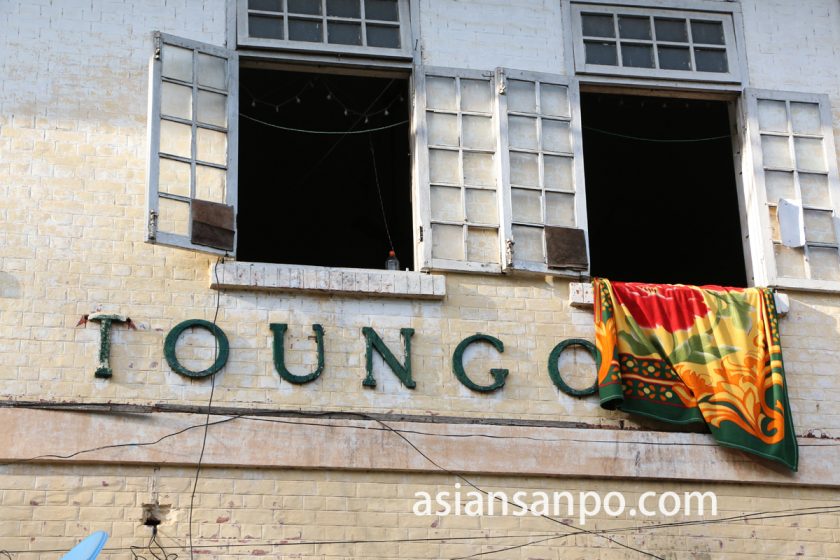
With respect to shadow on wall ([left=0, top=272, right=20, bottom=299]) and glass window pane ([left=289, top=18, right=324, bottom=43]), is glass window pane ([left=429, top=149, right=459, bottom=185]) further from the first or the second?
shadow on wall ([left=0, top=272, right=20, bottom=299])

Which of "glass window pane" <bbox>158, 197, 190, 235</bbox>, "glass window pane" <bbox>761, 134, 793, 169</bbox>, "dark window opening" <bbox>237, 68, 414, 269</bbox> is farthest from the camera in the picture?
"dark window opening" <bbox>237, 68, 414, 269</bbox>

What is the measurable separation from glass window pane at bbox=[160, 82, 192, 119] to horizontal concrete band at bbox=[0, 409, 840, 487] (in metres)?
2.64

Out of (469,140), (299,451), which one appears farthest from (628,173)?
(299,451)

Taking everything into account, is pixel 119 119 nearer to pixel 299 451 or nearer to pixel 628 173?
pixel 299 451

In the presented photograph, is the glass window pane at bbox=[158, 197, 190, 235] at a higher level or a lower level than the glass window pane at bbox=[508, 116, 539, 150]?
lower

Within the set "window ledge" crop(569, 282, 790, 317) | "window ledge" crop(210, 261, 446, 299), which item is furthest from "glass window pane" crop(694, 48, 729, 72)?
"window ledge" crop(210, 261, 446, 299)

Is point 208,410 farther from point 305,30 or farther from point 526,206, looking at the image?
point 305,30

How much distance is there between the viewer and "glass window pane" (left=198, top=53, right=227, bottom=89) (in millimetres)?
12070

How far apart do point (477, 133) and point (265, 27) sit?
2.14 metres

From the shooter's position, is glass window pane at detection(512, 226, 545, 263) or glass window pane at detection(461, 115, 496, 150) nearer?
glass window pane at detection(512, 226, 545, 263)

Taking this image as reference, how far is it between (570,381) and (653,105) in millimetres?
4684

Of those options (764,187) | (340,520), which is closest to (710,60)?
(764,187)

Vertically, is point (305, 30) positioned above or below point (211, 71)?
above

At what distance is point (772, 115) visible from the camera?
1313cm
